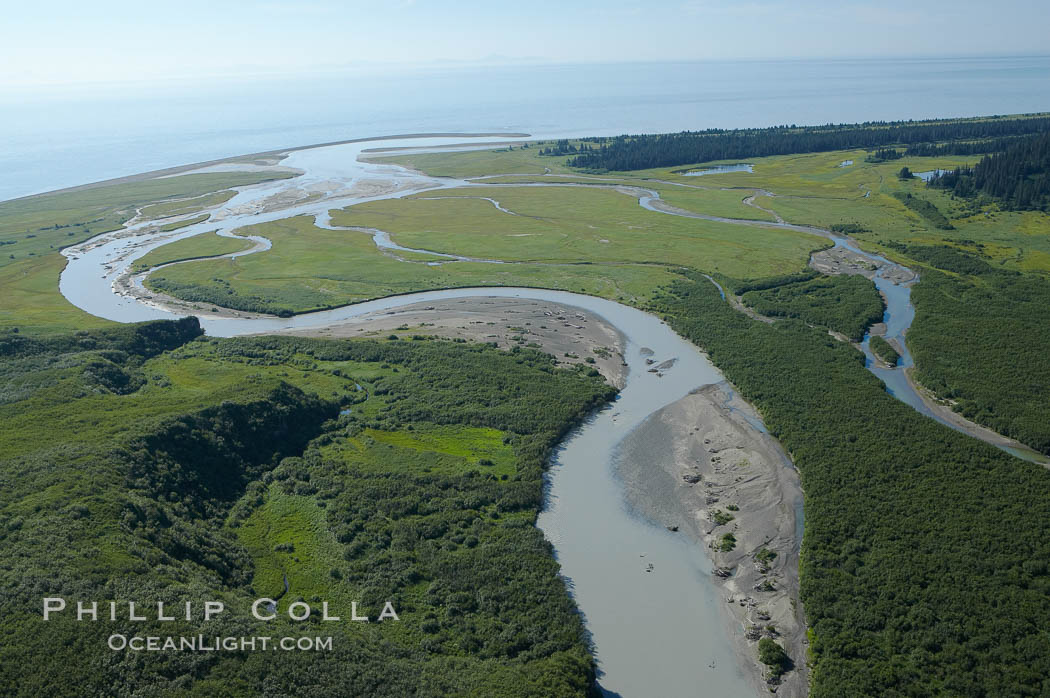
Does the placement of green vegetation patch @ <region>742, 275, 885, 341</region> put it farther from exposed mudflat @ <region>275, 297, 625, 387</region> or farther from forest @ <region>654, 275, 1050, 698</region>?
exposed mudflat @ <region>275, 297, 625, 387</region>

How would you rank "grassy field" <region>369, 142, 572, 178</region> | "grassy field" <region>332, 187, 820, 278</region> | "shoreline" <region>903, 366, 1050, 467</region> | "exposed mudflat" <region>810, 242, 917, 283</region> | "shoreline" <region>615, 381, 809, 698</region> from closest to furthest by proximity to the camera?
"shoreline" <region>615, 381, 809, 698</region>
"shoreline" <region>903, 366, 1050, 467</region>
"exposed mudflat" <region>810, 242, 917, 283</region>
"grassy field" <region>332, 187, 820, 278</region>
"grassy field" <region>369, 142, 572, 178</region>

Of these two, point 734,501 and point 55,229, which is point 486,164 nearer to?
point 55,229

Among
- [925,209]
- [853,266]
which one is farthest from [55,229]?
[925,209]

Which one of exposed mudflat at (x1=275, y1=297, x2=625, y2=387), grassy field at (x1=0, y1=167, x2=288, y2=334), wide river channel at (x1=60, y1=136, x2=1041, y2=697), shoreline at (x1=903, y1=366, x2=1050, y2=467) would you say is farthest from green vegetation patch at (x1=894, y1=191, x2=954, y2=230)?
grassy field at (x1=0, y1=167, x2=288, y2=334)

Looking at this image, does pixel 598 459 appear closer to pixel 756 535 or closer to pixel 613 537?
pixel 613 537

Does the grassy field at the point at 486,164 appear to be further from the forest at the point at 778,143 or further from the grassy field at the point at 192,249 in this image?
the grassy field at the point at 192,249

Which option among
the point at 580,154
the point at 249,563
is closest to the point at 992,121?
the point at 580,154
